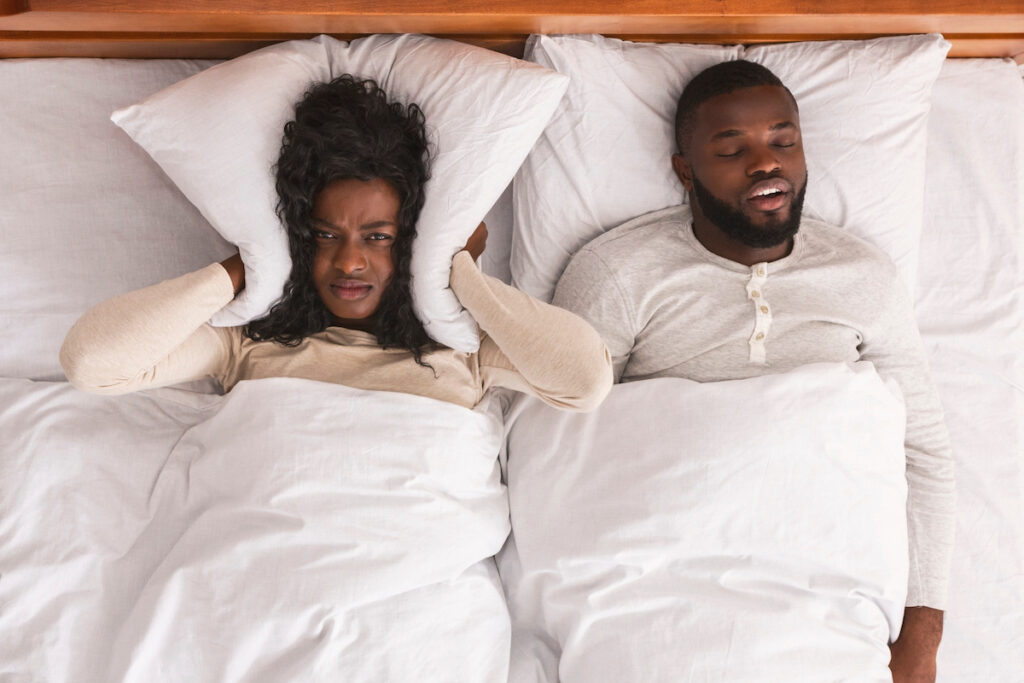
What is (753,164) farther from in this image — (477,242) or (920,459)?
(920,459)

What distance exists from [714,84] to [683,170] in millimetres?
165

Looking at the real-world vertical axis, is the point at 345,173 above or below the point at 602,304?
above

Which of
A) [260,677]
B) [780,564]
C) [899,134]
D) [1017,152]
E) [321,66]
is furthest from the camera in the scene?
[1017,152]

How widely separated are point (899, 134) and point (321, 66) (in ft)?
3.65

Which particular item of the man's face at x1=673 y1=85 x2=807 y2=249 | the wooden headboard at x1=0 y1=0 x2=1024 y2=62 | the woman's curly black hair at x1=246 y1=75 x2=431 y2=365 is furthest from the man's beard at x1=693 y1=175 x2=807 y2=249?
the woman's curly black hair at x1=246 y1=75 x2=431 y2=365

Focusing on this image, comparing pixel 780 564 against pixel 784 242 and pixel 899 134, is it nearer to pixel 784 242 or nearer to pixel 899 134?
pixel 784 242

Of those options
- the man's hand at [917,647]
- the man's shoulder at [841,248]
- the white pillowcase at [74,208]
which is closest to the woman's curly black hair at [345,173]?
the white pillowcase at [74,208]

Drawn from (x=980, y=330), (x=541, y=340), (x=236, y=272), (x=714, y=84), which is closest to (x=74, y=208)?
(x=236, y=272)

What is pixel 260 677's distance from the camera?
3.97 ft

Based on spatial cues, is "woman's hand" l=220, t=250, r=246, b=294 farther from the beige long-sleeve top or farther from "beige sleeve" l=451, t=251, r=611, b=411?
"beige sleeve" l=451, t=251, r=611, b=411

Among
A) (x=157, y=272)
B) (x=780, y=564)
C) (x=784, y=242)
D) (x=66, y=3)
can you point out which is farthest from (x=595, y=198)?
(x=66, y=3)

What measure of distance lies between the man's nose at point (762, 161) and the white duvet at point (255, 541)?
66cm

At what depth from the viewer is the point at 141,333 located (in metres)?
1.26

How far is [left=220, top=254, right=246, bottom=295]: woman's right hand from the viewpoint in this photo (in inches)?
54.2
